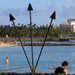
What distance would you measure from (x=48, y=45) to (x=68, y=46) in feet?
26.6

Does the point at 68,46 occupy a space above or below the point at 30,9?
below

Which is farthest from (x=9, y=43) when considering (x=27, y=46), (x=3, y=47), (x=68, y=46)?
(x=68, y=46)

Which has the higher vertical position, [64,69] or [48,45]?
[64,69]

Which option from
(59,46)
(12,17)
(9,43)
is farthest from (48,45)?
(12,17)

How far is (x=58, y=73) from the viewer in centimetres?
1602

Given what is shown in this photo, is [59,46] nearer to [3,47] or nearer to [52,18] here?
[3,47]

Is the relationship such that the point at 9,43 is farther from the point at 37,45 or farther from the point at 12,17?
the point at 12,17

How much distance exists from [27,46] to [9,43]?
14612mm

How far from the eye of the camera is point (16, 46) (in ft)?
587

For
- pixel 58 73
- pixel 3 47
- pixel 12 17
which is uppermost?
pixel 12 17

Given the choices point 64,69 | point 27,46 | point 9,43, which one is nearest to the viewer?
point 64,69

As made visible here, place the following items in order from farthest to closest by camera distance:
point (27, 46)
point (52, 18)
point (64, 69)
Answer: point (27, 46) → point (52, 18) → point (64, 69)

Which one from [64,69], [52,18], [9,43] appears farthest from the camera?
→ [9,43]

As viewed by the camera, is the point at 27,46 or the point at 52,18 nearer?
the point at 52,18
